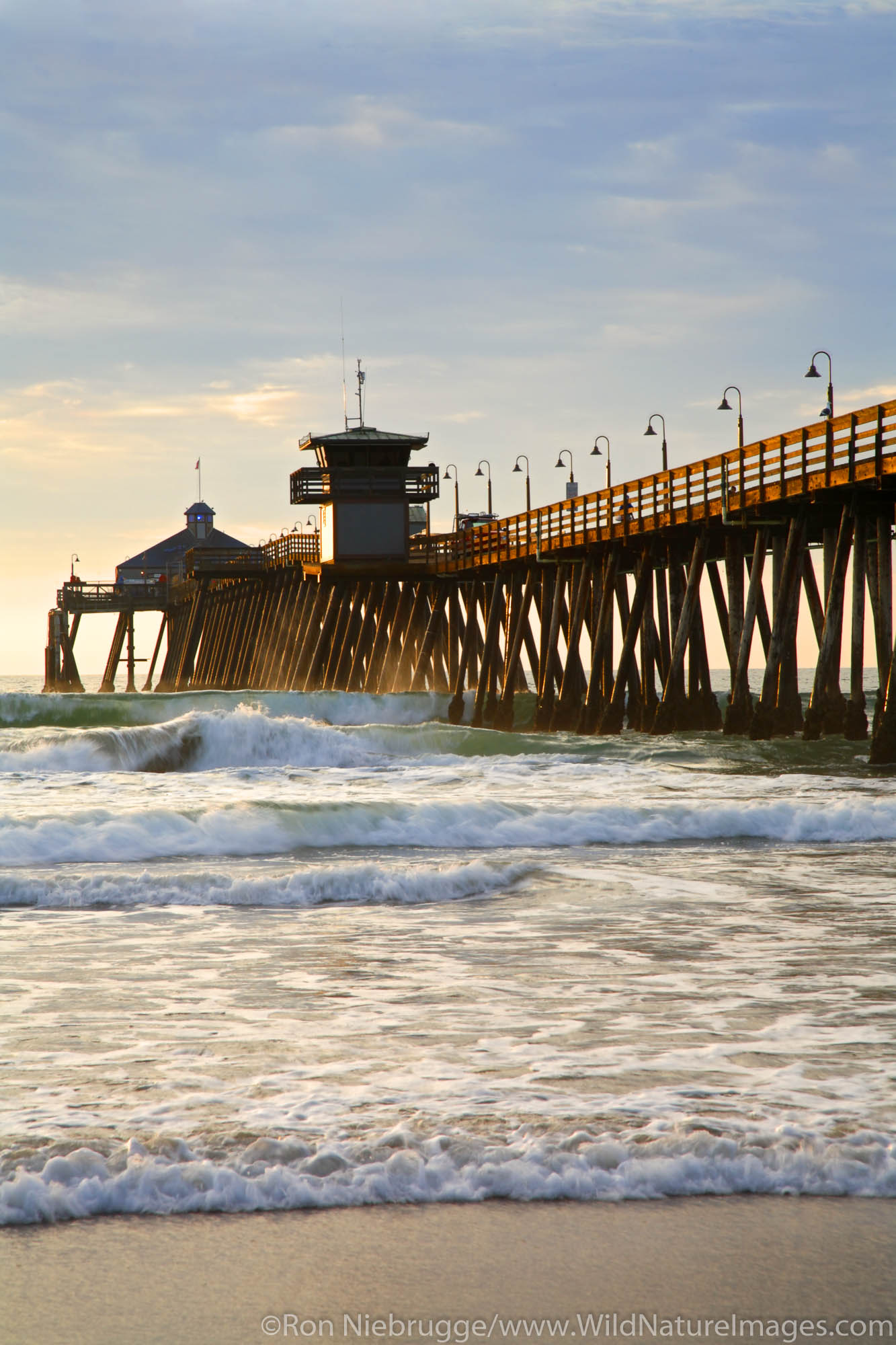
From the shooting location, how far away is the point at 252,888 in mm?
10102

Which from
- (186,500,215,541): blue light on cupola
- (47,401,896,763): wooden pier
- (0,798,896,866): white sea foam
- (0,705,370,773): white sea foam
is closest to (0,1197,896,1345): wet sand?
(0,798,896,866): white sea foam

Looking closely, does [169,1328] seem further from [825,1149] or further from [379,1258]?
[825,1149]

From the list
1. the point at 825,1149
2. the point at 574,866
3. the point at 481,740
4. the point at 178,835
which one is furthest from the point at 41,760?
the point at 825,1149

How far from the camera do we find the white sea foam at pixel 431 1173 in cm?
411

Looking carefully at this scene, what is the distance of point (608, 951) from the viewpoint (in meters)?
7.86

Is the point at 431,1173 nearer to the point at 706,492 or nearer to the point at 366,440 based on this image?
the point at 706,492

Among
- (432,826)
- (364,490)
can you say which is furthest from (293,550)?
(432,826)

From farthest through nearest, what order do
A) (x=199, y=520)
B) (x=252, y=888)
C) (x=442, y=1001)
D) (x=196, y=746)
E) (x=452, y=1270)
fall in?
1. (x=199, y=520)
2. (x=196, y=746)
3. (x=252, y=888)
4. (x=442, y=1001)
5. (x=452, y=1270)

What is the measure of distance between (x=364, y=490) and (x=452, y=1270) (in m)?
38.2

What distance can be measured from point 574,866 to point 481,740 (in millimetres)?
14971

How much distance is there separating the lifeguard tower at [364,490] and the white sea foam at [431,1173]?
35.8 m

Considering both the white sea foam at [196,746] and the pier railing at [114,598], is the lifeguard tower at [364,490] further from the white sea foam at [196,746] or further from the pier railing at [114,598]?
the pier railing at [114,598]

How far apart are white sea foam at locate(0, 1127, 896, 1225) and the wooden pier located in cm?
1409

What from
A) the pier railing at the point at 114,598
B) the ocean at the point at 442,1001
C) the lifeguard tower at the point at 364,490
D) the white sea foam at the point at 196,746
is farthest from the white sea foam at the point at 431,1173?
the pier railing at the point at 114,598
